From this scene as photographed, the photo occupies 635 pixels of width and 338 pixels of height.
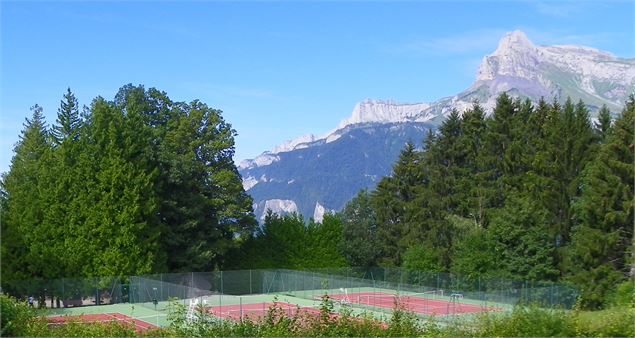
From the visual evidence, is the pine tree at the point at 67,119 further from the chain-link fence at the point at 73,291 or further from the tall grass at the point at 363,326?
the tall grass at the point at 363,326

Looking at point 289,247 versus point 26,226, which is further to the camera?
point 289,247

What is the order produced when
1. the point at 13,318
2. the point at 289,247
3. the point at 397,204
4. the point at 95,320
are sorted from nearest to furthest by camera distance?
the point at 13,318
the point at 95,320
the point at 289,247
the point at 397,204

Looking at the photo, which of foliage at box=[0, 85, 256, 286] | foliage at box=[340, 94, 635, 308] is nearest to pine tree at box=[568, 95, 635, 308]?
foliage at box=[340, 94, 635, 308]

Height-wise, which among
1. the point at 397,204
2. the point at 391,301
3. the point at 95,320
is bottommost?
the point at 391,301

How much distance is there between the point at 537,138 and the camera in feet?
134

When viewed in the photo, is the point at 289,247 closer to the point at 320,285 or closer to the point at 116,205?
the point at 320,285

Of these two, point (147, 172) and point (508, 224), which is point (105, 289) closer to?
point (147, 172)

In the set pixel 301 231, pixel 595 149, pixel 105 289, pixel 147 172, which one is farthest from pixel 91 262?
pixel 595 149

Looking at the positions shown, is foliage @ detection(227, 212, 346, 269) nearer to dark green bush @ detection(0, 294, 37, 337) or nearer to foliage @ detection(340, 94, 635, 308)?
foliage @ detection(340, 94, 635, 308)

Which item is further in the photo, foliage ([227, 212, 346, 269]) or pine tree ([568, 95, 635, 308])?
foliage ([227, 212, 346, 269])

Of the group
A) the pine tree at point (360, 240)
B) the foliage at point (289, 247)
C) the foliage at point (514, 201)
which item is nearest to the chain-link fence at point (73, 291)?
the foliage at point (289, 247)

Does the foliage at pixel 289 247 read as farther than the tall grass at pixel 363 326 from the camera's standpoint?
Yes

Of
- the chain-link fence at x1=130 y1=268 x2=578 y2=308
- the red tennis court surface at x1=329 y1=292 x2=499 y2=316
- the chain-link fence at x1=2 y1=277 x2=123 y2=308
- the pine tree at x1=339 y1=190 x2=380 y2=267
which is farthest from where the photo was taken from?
the pine tree at x1=339 y1=190 x2=380 y2=267

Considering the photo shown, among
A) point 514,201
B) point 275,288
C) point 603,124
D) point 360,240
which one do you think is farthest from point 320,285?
point 603,124
